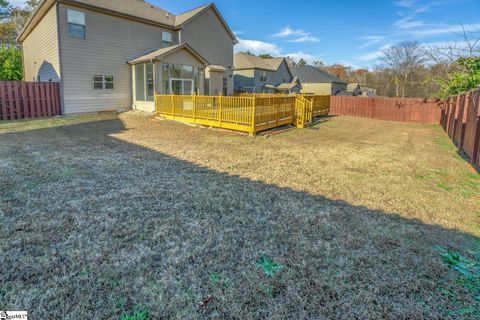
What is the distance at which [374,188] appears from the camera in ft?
16.4

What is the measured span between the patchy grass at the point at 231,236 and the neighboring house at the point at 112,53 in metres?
9.03

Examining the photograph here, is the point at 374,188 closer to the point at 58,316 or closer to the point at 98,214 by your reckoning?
the point at 98,214

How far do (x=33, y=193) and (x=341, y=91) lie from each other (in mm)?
50279

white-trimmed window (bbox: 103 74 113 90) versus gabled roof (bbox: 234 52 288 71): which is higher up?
gabled roof (bbox: 234 52 288 71)

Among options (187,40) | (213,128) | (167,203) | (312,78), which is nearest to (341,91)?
(312,78)

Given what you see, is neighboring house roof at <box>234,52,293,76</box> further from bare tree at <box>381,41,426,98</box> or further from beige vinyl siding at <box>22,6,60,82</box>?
bare tree at <box>381,41,426,98</box>

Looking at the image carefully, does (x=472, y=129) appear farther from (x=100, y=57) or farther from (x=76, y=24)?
(x=76, y=24)

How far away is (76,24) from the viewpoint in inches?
549

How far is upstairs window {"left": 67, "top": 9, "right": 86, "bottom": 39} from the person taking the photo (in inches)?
540

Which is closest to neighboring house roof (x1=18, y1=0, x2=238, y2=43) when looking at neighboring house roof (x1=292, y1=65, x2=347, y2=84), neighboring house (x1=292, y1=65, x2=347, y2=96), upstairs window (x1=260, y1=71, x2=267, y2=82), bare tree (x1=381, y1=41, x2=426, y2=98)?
upstairs window (x1=260, y1=71, x2=267, y2=82)

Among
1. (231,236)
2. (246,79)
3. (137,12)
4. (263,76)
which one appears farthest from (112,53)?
(263,76)

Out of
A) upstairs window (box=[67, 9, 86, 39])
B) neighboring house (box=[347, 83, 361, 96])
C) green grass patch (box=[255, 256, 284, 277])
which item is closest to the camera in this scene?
green grass patch (box=[255, 256, 284, 277])

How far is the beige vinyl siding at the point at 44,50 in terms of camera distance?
45.8 ft

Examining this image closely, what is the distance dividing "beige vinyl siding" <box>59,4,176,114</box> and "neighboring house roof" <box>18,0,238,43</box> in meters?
0.40
